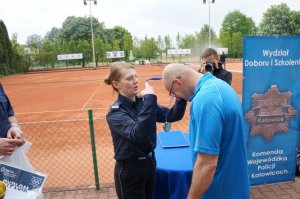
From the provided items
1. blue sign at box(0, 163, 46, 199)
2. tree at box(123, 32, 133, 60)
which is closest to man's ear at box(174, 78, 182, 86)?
blue sign at box(0, 163, 46, 199)

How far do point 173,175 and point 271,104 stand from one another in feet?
6.66

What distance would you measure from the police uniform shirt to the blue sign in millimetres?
683

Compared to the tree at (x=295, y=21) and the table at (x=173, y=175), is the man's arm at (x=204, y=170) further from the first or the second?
the tree at (x=295, y=21)

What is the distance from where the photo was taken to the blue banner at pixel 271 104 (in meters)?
3.80

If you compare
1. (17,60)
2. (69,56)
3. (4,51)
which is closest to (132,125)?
(4,51)

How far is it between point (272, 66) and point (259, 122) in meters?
0.80

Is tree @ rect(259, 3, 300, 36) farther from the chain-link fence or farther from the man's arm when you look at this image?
the man's arm

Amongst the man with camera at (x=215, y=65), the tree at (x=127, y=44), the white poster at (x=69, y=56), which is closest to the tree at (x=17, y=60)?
the white poster at (x=69, y=56)

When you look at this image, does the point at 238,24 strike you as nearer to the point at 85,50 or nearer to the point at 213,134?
the point at 85,50

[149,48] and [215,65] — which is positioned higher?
[149,48]

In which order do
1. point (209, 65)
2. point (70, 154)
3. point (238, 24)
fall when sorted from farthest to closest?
point (238, 24)
point (70, 154)
point (209, 65)

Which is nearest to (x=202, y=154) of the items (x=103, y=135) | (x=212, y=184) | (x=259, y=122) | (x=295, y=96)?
(x=212, y=184)

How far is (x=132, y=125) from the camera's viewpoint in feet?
7.50

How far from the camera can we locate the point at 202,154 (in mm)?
1701
